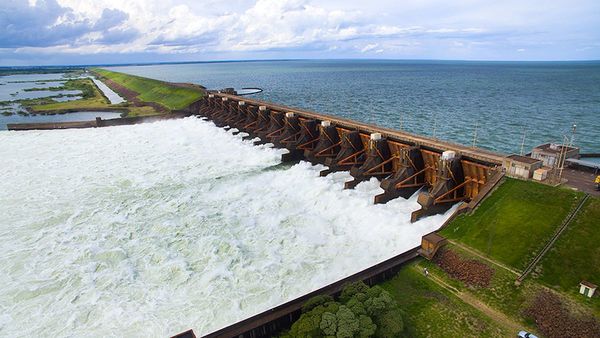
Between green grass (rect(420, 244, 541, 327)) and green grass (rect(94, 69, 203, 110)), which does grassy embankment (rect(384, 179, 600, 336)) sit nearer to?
green grass (rect(420, 244, 541, 327))

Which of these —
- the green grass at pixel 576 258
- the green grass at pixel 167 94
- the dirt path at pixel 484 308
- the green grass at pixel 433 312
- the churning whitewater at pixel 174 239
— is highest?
the green grass at pixel 167 94

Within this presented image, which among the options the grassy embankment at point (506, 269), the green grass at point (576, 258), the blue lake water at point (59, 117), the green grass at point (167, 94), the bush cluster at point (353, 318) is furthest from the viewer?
the green grass at point (167, 94)

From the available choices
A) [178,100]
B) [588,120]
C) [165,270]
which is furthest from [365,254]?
[178,100]

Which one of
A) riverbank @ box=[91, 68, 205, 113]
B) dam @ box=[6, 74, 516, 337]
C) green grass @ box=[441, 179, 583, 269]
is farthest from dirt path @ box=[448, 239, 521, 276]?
riverbank @ box=[91, 68, 205, 113]

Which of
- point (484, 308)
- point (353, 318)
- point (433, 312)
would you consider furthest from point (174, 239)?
point (484, 308)

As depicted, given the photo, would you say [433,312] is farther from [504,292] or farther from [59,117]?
[59,117]

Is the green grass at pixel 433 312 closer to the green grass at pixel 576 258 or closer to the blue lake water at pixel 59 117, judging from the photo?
the green grass at pixel 576 258

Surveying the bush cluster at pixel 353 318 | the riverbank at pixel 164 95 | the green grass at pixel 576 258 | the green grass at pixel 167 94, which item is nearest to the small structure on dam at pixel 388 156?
the green grass at pixel 576 258
